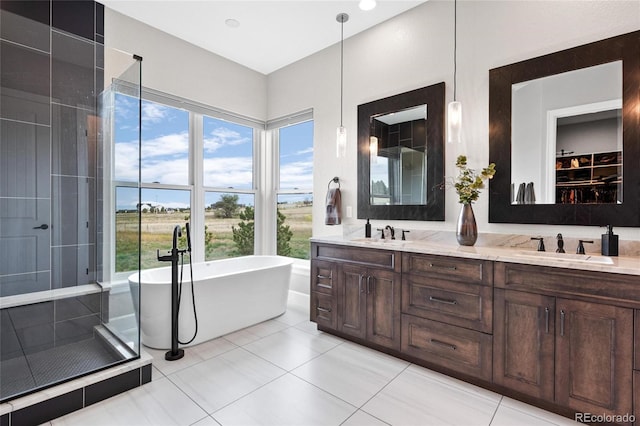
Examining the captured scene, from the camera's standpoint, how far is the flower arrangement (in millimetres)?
2346

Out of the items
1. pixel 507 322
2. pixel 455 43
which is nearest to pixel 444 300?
pixel 507 322

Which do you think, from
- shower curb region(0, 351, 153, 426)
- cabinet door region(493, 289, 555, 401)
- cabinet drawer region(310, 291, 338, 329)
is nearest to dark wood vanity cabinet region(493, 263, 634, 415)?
cabinet door region(493, 289, 555, 401)

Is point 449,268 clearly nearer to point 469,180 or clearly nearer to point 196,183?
point 469,180

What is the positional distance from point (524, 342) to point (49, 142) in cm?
385

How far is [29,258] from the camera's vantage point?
2516 millimetres

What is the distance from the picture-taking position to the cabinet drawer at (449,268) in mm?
2023

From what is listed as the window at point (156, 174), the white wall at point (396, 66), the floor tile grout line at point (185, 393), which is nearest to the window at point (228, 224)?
the window at point (156, 174)

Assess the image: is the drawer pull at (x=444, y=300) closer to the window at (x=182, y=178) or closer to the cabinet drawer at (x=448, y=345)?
the cabinet drawer at (x=448, y=345)

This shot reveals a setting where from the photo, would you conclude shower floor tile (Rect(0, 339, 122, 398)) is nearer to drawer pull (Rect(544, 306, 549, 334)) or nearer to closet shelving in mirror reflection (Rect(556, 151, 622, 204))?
drawer pull (Rect(544, 306, 549, 334))

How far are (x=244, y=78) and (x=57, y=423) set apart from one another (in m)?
3.76

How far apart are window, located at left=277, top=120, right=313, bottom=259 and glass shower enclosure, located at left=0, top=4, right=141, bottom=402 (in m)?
2.04

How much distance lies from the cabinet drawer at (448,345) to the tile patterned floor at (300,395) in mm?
122

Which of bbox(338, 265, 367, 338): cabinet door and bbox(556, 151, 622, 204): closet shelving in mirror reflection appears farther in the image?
bbox(338, 265, 367, 338): cabinet door

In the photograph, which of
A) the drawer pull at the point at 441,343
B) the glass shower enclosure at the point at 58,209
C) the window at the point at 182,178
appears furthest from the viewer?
the window at the point at 182,178
